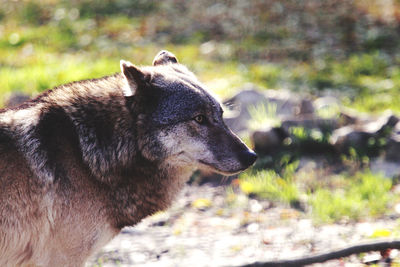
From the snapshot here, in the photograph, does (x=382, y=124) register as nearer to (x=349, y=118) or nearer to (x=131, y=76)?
(x=349, y=118)

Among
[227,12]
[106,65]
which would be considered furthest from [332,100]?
[227,12]

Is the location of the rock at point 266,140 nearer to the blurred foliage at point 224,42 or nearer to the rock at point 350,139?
the rock at point 350,139

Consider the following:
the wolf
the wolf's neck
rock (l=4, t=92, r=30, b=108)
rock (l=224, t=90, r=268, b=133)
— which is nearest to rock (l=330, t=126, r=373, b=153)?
rock (l=224, t=90, r=268, b=133)

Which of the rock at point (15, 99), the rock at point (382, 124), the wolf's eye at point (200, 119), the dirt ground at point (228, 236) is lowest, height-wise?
the dirt ground at point (228, 236)

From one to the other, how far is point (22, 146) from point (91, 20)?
9188 mm

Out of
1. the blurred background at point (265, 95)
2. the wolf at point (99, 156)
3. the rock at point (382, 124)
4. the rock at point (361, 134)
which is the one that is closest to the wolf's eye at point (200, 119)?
the wolf at point (99, 156)

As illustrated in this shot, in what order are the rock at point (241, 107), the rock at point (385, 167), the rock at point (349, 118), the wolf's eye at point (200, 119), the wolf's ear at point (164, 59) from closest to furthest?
the wolf's eye at point (200, 119) < the wolf's ear at point (164, 59) < the rock at point (385, 167) < the rock at point (349, 118) < the rock at point (241, 107)

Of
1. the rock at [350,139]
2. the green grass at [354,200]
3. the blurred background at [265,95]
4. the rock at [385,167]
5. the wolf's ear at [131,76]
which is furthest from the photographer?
the rock at [350,139]

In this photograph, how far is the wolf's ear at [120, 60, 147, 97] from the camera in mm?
3197

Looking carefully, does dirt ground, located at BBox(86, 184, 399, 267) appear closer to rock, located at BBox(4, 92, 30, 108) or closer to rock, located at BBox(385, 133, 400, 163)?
rock, located at BBox(385, 133, 400, 163)

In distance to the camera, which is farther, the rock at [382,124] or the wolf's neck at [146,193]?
the rock at [382,124]

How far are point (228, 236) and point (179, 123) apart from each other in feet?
5.17

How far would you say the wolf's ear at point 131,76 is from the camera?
10.5 feet

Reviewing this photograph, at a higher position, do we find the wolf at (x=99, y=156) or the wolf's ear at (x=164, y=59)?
the wolf's ear at (x=164, y=59)
